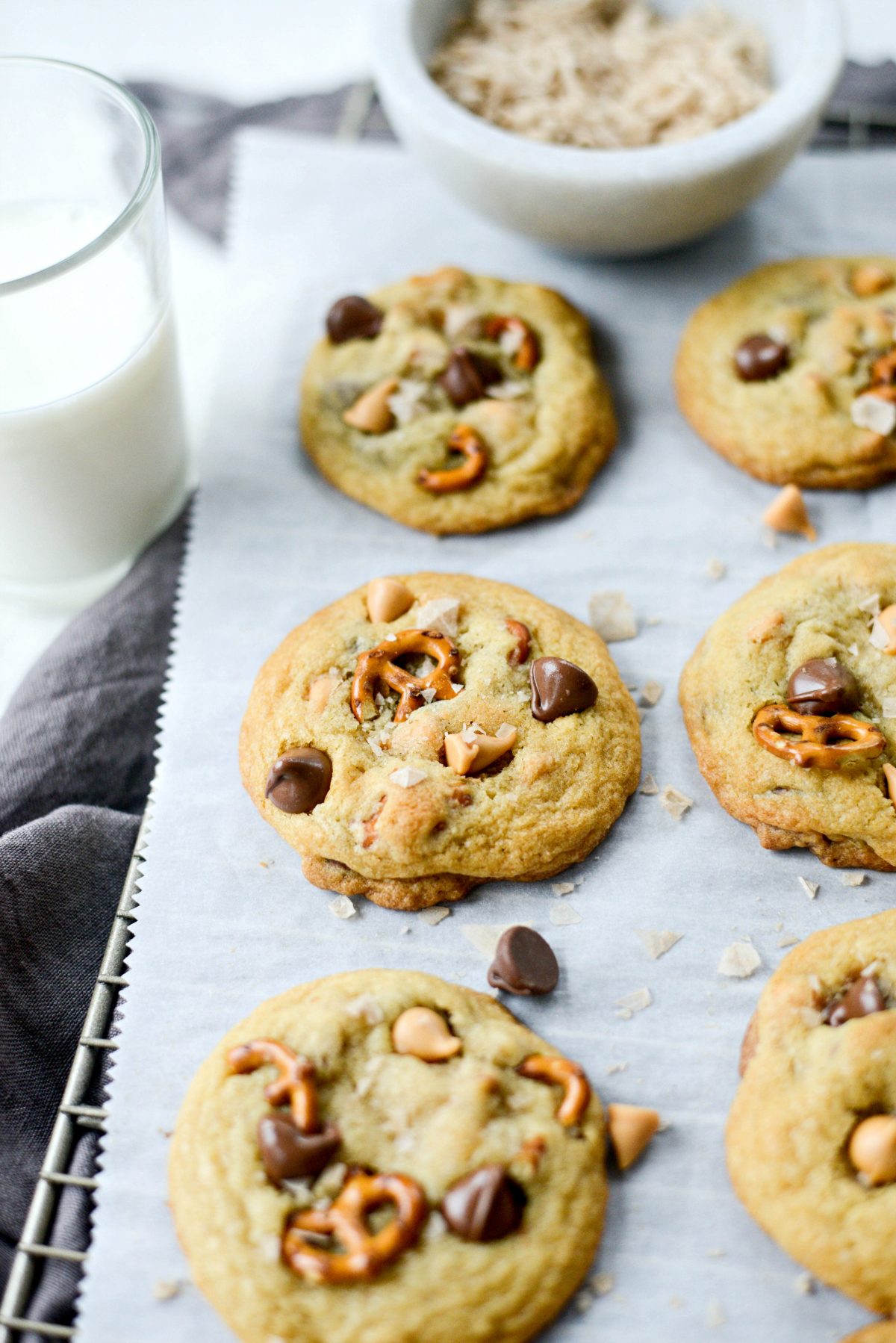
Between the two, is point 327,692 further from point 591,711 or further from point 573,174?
point 573,174

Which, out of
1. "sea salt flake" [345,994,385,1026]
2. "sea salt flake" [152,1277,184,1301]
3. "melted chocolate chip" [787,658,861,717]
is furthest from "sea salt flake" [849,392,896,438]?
"sea salt flake" [152,1277,184,1301]

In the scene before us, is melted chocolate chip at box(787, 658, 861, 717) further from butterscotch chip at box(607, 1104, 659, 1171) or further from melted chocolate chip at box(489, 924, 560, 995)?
butterscotch chip at box(607, 1104, 659, 1171)

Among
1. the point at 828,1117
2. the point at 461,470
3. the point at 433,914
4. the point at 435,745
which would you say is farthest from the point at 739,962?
the point at 461,470

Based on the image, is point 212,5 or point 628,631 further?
point 212,5

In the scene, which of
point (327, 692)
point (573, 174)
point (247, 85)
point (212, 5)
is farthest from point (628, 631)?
point (212, 5)

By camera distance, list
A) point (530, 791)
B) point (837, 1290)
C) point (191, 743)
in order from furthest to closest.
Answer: point (191, 743) → point (530, 791) → point (837, 1290)

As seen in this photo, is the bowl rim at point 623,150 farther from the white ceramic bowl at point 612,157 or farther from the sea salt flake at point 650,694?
the sea salt flake at point 650,694

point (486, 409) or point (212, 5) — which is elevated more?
point (212, 5)
